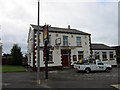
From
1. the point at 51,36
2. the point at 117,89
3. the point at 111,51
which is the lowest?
the point at 117,89

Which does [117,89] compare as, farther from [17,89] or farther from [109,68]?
[109,68]

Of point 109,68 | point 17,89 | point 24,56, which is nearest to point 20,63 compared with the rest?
point 24,56

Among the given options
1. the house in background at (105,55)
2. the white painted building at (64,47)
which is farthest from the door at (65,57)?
the house in background at (105,55)

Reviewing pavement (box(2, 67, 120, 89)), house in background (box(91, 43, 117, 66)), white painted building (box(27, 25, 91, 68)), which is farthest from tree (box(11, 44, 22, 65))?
pavement (box(2, 67, 120, 89))

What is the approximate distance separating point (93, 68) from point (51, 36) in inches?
337

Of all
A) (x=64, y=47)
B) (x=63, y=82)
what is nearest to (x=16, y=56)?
(x=64, y=47)

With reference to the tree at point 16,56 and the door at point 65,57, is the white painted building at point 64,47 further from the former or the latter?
the tree at point 16,56

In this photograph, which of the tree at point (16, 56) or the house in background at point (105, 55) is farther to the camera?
the tree at point (16, 56)

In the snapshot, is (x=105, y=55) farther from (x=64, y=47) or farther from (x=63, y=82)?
(x=63, y=82)

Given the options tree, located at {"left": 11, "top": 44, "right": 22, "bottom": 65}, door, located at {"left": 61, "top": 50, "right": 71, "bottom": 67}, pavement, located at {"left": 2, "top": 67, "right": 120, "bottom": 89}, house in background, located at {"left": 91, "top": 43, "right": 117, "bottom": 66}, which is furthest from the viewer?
tree, located at {"left": 11, "top": 44, "right": 22, "bottom": 65}

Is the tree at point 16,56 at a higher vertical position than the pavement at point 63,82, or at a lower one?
higher

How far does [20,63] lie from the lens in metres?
41.2

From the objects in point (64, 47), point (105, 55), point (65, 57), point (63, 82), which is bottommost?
point (63, 82)

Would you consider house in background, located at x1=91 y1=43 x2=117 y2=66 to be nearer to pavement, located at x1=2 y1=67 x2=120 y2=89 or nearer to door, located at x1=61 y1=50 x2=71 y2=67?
door, located at x1=61 y1=50 x2=71 y2=67
